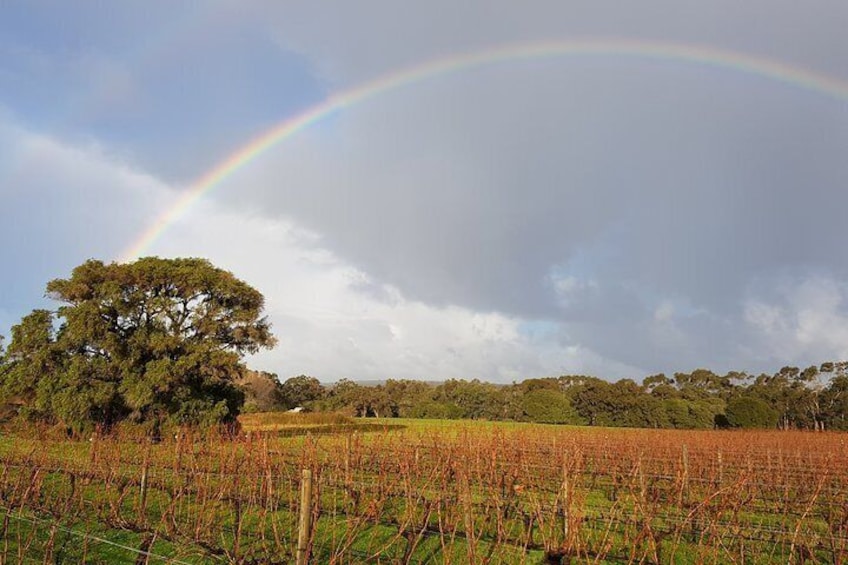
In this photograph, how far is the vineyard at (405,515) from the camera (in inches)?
173

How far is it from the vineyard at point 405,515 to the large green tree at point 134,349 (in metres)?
4.30

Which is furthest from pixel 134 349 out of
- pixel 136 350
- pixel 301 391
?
pixel 301 391

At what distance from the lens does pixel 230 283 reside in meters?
19.2

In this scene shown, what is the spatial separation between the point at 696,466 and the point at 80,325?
17.2 m

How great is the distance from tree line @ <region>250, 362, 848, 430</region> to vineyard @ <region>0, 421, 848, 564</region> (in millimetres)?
24671

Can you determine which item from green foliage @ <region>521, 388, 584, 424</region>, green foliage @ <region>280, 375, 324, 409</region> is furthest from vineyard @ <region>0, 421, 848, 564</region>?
green foliage @ <region>280, 375, 324, 409</region>

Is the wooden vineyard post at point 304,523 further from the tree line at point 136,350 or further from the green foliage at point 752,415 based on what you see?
the green foliage at point 752,415

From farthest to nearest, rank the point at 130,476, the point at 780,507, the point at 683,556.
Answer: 1. the point at 780,507
2. the point at 130,476
3. the point at 683,556

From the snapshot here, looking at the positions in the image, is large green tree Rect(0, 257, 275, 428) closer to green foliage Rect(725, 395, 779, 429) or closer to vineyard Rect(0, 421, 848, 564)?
vineyard Rect(0, 421, 848, 564)

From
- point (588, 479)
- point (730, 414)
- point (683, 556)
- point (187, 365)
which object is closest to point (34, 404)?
A: point (187, 365)

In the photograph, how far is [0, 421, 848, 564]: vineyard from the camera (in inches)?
173

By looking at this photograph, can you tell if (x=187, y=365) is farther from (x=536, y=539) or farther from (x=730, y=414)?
(x=730, y=414)

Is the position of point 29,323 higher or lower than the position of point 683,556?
higher

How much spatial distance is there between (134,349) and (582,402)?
3145 centimetres
